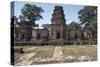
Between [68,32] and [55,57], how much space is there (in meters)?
0.49

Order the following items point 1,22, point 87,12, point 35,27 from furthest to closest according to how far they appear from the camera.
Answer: point 87,12 → point 35,27 → point 1,22

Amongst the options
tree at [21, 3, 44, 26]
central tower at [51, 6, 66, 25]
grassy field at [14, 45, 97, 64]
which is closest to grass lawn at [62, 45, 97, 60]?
grassy field at [14, 45, 97, 64]

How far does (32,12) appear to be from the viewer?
11.4ft

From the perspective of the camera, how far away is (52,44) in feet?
11.9

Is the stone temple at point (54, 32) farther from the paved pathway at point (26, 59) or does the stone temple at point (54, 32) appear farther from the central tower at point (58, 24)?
the paved pathway at point (26, 59)

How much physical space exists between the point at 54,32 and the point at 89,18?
73 centimetres

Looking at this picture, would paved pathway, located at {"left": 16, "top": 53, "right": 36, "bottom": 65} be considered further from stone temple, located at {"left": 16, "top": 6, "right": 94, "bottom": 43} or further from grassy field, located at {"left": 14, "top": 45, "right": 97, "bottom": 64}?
stone temple, located at {"left": 16, "top": 6, "right": 94, "bottom": 43}

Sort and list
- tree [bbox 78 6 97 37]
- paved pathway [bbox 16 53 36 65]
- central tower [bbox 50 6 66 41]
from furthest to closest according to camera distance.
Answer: tree [bbox 78 6 97 37], central tower [bbox 50 6 66 41], paved pathway [bbox 16 53 36 65]

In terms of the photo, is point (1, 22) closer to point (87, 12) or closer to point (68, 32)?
point (68, 32)

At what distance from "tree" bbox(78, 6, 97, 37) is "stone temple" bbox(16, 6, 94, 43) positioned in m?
0.20

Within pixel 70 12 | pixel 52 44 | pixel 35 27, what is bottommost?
pixel 52 44

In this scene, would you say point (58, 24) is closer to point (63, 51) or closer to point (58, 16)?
point (58, 16)

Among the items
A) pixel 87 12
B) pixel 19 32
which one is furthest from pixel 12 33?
pixel 87 12

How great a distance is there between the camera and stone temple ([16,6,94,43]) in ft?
11.3
